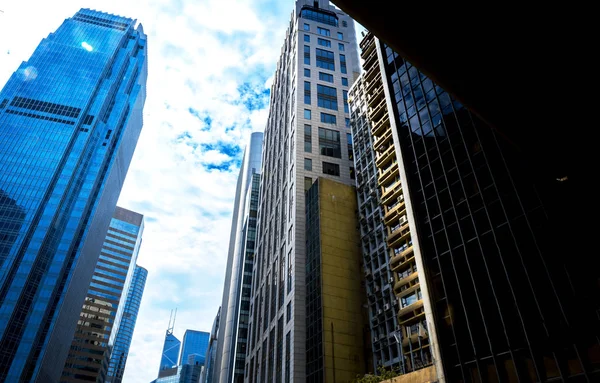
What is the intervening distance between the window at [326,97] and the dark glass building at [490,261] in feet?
127

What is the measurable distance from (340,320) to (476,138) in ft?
85.9

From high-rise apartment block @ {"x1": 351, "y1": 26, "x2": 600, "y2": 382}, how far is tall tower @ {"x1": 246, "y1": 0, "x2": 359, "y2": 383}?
17400 millimetres

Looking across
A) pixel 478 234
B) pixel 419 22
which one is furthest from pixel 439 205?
pixel 419 22

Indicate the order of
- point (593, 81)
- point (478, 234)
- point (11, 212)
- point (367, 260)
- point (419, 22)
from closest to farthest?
point (419, 22), point (593, 81), point (478, 234), point (367, 260), point (11, 212)

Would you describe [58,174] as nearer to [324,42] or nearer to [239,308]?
[239,308]

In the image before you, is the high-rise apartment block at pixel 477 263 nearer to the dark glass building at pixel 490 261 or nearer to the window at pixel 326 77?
the dark glass building at pixel 490 261

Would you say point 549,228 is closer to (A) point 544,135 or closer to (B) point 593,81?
(A) point 544,135

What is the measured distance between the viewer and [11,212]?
113875 millimetres

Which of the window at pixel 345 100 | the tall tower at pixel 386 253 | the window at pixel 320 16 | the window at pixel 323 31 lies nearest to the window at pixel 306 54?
the window at pixel 323 31

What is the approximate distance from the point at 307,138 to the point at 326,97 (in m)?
11.3

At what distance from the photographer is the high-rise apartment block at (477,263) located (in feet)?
71.7

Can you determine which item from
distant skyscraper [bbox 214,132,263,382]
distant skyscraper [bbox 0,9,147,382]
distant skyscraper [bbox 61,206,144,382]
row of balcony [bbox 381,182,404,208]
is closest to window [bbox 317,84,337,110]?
row of balcony [bbox 381,182,404,208]

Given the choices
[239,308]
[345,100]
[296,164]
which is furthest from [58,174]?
[345,100]

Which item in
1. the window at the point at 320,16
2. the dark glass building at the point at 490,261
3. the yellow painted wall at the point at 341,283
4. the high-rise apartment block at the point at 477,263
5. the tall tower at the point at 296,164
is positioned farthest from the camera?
the window at the point at 320,16
